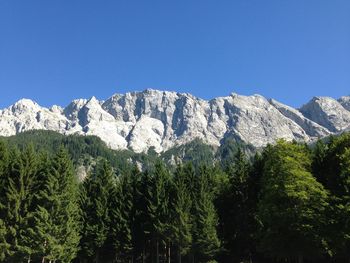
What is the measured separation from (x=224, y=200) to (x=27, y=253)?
1226 inches

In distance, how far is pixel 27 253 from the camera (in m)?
45.2

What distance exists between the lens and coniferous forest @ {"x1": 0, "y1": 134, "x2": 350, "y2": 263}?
39438 millimetres

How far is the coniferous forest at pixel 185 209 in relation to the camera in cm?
3944

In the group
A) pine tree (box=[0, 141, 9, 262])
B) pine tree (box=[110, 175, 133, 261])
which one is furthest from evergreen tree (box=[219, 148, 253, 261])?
pine tree (box=[0, 141, 9, 262])

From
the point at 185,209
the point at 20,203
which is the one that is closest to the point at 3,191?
the point at 20,203

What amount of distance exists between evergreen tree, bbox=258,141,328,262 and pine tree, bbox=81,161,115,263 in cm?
2622

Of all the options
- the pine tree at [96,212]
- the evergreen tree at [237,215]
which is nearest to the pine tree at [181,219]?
the evergreen tree at [237,215]

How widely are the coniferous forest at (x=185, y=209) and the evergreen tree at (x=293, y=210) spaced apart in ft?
0.34

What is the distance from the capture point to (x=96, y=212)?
191ft

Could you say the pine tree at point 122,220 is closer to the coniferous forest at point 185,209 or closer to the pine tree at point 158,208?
the coniferous forest at point 185,209

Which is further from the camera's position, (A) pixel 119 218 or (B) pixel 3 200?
(A) pixel 119 218

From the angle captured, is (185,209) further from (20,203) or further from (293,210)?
(20,203)

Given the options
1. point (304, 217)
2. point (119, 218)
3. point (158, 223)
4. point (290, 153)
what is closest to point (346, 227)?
point (304, 217)

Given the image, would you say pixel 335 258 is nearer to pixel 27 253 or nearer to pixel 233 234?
pixel 233 234
